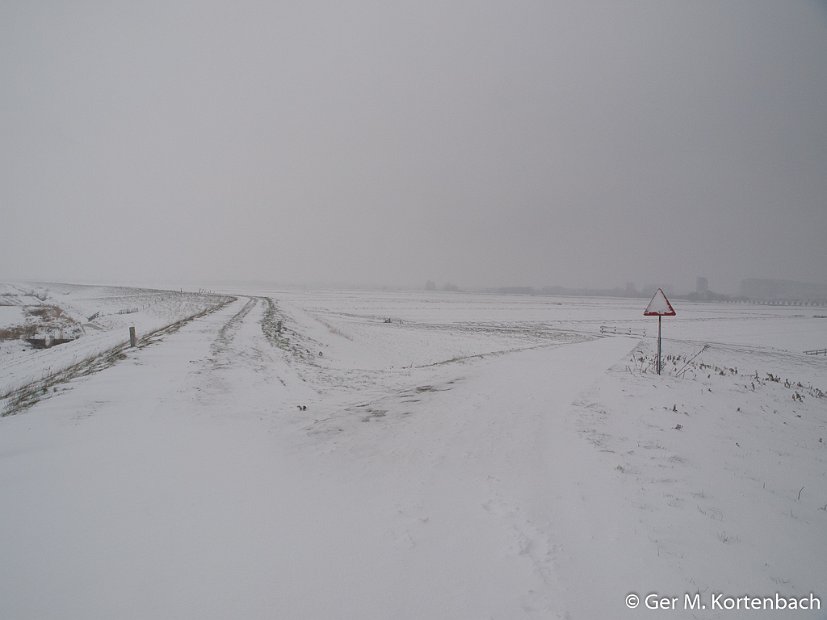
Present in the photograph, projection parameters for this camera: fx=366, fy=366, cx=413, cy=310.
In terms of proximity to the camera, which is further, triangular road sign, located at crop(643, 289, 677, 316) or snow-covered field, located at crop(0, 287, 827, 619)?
triangular road sign, located at crop(643, 289, 677, 316)

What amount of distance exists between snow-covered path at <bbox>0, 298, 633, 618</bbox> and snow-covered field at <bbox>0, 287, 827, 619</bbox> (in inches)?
1.1

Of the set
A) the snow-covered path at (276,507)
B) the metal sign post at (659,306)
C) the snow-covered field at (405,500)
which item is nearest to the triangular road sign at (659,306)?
the metal sign post at (659,306)

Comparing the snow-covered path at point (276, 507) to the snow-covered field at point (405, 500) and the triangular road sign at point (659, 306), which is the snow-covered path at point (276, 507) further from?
the triangular road sign at point (659, 306)

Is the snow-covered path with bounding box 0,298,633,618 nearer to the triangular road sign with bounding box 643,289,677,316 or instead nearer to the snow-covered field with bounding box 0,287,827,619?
the snow-covered field with bounding box 0,287,827,619

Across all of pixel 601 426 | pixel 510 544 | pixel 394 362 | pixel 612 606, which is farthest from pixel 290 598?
pixel 394 362

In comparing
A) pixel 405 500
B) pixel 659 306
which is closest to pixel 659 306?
pixel 659 306

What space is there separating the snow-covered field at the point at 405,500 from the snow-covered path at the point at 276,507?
1.1 inches

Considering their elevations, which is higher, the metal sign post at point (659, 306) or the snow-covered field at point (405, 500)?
the metal sign post at point (659, 306)

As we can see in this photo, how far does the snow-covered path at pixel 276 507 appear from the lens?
10.5 ft

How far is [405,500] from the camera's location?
15.9 ft

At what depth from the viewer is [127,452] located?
19.3ft

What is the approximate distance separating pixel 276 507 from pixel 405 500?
5.36 feet

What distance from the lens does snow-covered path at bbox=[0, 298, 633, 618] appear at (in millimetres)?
3199

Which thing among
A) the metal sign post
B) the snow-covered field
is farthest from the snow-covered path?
the metal sign post
